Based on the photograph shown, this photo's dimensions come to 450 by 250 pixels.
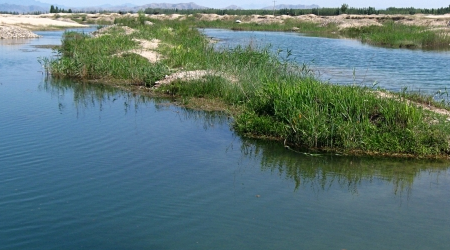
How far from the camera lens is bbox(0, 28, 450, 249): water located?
→ 19.7 feet

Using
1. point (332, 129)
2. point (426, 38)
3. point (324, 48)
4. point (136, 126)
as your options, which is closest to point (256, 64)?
point (136, 126)

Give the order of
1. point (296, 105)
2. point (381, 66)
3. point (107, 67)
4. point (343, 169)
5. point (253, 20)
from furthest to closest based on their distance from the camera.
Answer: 1. point (253, 20)
2. point (381, 66)
3. point (107, 67)
4. point (296, 105)
5. point (343, 169)

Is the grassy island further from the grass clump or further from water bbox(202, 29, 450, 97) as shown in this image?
water bbox(202, 29, 450, 97)

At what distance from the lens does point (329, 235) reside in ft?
20.1

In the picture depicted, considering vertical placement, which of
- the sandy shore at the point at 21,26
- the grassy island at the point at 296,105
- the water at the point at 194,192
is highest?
the sandy shore at the point at 21,26

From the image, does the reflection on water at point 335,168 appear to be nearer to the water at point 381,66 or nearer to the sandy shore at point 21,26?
the water at point 381,66

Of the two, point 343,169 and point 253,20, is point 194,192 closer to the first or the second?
point 343,169

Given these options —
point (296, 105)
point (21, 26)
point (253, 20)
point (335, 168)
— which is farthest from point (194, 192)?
point (253, 20)

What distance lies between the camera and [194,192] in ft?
24.1

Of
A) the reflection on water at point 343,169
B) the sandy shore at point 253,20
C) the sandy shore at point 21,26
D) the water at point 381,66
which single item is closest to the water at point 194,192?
the reflection on water at point 343,169

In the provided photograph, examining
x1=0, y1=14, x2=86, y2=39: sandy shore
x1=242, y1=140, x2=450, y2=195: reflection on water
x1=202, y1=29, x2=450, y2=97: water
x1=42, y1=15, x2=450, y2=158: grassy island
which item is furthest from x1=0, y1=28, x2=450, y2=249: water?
x1=0, y1=14, x2=86, y2=39: sandy shore

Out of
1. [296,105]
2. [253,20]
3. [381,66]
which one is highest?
[253,20]

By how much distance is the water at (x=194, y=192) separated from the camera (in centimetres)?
600

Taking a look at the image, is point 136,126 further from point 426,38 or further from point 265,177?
point 426,38
